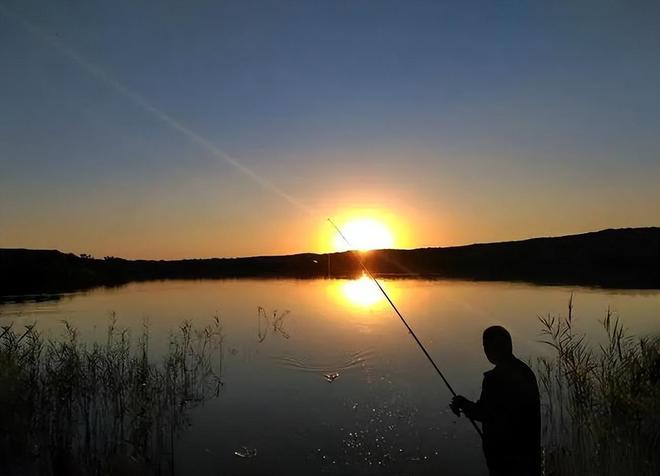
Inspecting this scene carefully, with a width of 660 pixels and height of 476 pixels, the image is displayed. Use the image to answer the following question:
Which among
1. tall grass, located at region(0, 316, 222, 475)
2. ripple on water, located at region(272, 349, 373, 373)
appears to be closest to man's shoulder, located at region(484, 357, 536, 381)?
tall grass, located at region(0, 316, 222, 475)

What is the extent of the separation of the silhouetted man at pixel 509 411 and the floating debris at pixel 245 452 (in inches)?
244

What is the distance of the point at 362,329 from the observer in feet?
82.8

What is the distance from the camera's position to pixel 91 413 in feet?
37.6

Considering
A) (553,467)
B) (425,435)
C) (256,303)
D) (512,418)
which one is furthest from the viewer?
(256,303)

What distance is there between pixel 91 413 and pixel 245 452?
3975 millimetres

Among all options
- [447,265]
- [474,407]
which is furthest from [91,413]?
[447,265]

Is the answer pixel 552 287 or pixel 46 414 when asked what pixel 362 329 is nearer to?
pixel 46 414

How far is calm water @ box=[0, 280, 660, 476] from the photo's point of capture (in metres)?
9.64

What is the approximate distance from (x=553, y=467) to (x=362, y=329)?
58.3 feet

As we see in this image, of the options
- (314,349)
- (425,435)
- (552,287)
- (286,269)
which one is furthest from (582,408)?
(286,269)

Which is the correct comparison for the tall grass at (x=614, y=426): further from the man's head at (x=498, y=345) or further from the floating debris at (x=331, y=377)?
the floating debris at (x=331, y=377)

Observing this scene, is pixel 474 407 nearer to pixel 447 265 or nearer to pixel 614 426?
pixel 614 426

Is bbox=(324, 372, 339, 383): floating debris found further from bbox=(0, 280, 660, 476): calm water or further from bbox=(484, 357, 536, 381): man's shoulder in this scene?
bbox=(484, 357, 536, 381): man's shoulder

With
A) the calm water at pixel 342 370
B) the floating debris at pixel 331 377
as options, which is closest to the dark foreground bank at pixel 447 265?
the calm water at pixel 342 370
